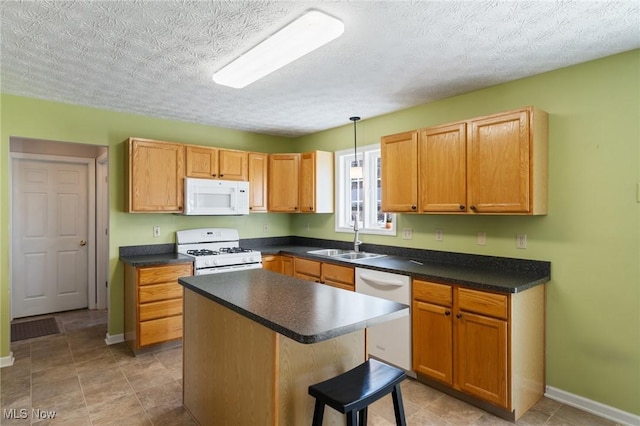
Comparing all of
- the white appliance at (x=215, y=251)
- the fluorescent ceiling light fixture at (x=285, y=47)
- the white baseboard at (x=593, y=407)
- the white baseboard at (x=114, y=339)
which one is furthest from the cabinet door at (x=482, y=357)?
the white baseboard at (x=114, y=339)

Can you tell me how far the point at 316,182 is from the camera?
448 centimetres

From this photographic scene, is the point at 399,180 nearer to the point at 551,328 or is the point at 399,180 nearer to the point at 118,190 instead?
the point at 551,328

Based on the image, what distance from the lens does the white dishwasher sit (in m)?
2.94

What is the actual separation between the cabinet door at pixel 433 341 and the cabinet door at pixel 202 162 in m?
2.69

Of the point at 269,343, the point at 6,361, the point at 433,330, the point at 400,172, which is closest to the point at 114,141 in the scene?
the point at 6,361

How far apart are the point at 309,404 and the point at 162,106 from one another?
3181mm

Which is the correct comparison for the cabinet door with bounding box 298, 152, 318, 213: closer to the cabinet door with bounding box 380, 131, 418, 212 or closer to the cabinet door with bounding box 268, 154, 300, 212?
the cabinet door with bounding box 268, 154, 300, 212

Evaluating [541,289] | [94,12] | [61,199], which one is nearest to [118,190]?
[61,199]

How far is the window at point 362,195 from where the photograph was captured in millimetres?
4079

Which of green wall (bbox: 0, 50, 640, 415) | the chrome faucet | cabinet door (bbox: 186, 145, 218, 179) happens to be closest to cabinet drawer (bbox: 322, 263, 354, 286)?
the chrome faucet

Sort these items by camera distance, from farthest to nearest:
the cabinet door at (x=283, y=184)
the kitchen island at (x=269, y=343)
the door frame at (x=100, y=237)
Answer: the door frame at (x=100, y=237)
the cabinet door at (x=283, y=184)
the kitchen island at (x=269, y=343)

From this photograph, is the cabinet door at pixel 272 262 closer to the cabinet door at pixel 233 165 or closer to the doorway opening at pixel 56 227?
the cabinet door at pixel 233 165

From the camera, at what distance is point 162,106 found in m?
3.63

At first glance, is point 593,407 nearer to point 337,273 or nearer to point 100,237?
point 337,273
